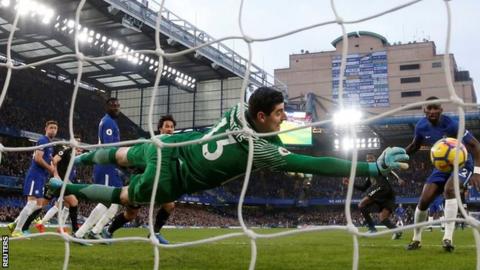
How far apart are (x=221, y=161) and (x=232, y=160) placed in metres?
0.10

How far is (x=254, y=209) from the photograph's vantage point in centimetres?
3988

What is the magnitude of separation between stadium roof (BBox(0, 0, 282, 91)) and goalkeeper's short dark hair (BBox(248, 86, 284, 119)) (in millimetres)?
16913

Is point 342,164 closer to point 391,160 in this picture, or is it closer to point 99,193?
point 391,160

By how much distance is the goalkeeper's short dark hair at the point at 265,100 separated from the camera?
3.59 meters

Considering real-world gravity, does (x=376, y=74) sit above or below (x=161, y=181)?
above

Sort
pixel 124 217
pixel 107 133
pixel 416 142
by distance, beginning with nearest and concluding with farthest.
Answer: pixel 416 142 < pixel 124 217 < pixel 107 133

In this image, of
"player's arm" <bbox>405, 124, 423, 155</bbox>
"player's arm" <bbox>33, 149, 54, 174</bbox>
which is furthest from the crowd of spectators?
"player's arm" <bbox>405, 124, 423, 155</bbox>

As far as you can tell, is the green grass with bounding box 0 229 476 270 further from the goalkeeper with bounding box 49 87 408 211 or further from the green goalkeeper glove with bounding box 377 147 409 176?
the green goalkeeper glove with bounding box 377 147 409 176

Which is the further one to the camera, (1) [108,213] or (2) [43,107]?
(2) [43,107]

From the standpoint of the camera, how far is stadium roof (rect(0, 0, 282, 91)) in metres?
24.0

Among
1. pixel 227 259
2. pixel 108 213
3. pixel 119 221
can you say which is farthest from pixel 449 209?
pixel 108 213

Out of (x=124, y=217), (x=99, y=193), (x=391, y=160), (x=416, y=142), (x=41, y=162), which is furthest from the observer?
(x=41, y=162)

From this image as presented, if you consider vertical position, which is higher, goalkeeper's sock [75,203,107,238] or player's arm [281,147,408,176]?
player's arm [281,147,408,176]

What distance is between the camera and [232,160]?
372 centimetres
